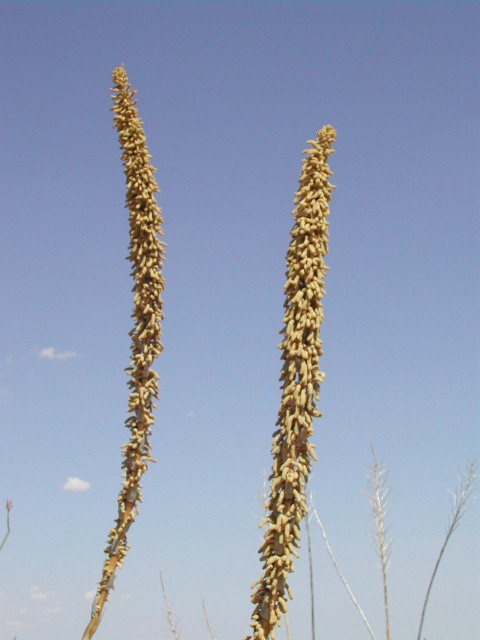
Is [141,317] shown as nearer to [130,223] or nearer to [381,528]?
[130,223]

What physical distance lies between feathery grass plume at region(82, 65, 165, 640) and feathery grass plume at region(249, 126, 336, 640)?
4.35m

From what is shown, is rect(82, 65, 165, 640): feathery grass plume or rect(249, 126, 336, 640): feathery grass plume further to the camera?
rect(82, 65, 165, 640): feathery grass plume

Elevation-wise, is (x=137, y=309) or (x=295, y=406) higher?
(x=137, y=309)

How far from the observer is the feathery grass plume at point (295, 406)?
8859mm

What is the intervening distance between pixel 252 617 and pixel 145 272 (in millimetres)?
6838

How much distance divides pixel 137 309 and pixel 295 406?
537cm

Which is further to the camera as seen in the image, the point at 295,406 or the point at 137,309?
the point at 137,309

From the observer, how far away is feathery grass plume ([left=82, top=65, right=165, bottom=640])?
13.2m

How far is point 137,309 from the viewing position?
45.2ft

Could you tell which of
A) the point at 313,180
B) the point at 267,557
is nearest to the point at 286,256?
the point at 313,180

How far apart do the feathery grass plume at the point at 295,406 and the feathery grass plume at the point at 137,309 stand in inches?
171

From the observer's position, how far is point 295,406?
30.3 ft

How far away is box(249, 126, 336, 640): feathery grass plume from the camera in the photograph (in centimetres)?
886

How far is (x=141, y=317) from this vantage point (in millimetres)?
13844
